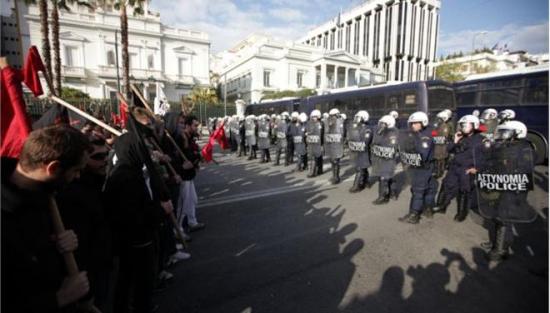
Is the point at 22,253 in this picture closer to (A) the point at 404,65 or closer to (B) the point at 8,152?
(B) the point at 8,152

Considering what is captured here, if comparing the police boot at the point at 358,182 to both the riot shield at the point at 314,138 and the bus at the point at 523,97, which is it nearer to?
the riot shield at the point at 314,138

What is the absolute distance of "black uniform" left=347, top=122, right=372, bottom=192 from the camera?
6.64 metres

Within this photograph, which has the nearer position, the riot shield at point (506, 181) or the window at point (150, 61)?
the riot shield at point (506, 181)

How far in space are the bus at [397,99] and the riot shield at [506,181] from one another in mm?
9750

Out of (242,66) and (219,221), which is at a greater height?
(242,66)

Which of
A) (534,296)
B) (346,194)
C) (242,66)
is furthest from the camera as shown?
(242,66)

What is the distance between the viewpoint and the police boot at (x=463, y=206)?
493 cm

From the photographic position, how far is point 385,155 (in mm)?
5727

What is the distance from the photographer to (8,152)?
7.47ft

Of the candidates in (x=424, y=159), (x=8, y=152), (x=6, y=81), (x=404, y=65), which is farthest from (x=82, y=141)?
(x=404, y=65)

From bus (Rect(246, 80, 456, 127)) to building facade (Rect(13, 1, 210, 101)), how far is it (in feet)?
88.7

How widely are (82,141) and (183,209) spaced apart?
119 inches

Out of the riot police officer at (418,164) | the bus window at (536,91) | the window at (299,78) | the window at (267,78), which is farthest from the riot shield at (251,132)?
the window at (299,78)

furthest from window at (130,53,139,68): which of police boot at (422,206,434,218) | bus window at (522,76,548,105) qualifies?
police boot at (422,206,434,218)
